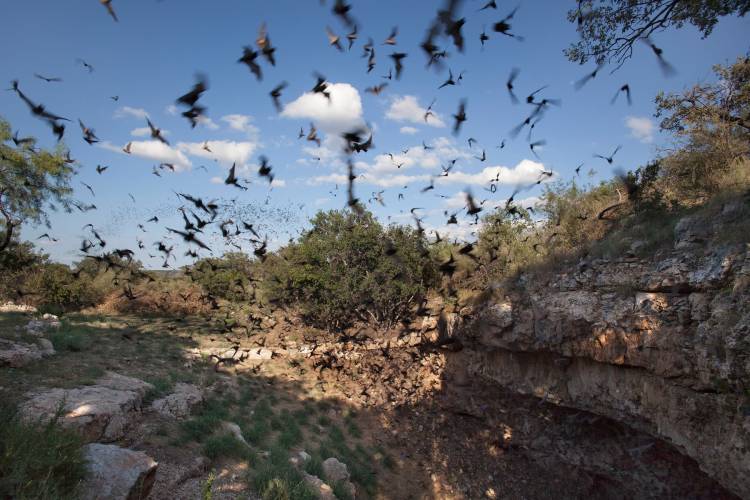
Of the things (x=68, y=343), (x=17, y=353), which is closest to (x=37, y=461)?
(x=17, y=353)

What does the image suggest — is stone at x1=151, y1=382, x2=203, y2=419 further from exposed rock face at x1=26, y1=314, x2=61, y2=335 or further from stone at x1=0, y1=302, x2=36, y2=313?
stone at x1=0, y1=302, x2=36, y2=313

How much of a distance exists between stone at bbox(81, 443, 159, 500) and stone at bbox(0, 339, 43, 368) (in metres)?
6.08

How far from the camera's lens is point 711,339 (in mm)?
6945

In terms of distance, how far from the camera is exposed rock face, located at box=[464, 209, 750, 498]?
6.81m

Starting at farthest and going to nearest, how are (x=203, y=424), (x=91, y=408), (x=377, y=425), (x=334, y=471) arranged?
(x=377, y=425)
(x=334, y=471)
(x=203, y=424)
(x=91, y=408)

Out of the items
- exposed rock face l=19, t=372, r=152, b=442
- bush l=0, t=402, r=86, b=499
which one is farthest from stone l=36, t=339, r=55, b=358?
bush l=0, t=402, r=86, b=499

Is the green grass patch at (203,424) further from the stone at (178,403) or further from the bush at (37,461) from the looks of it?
the bush at (37,461)

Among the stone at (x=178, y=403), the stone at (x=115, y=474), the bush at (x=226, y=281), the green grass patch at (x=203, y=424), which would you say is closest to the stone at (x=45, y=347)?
the stone at (x=178, y=403)

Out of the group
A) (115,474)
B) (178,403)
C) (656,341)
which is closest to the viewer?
(115,474)

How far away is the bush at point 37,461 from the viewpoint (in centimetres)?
363

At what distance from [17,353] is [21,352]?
0.61 feet

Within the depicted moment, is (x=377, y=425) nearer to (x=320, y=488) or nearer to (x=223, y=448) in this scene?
(x=320, y=488)

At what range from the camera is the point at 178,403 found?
9.43 meters

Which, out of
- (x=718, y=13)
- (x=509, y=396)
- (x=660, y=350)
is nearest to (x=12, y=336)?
(x=509, y=396)
